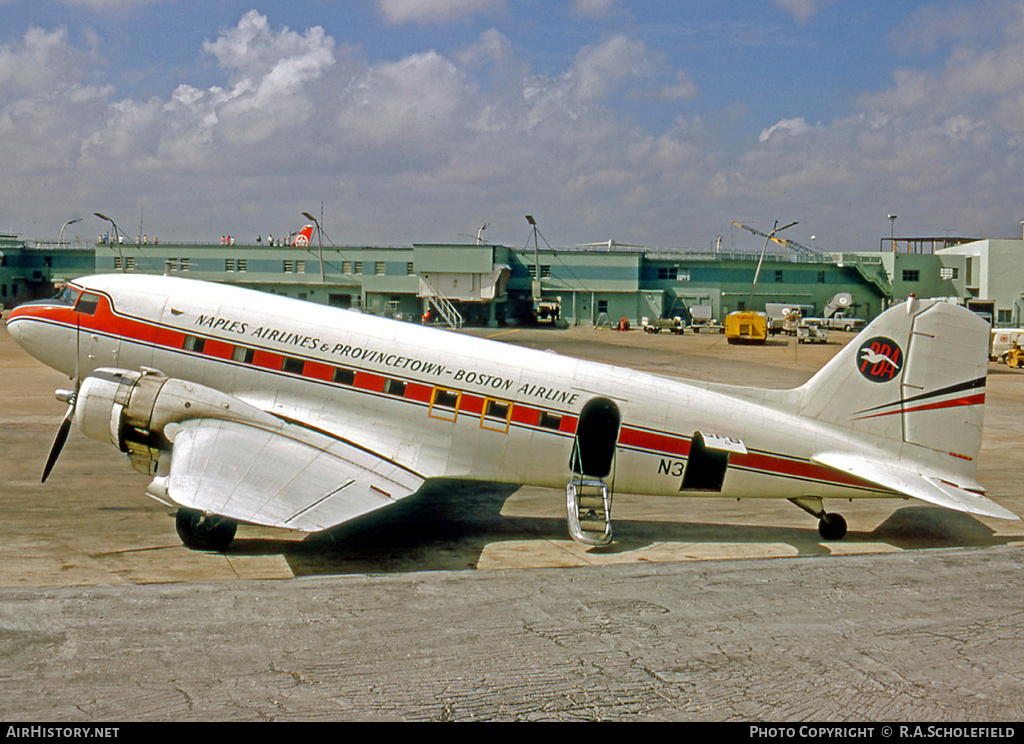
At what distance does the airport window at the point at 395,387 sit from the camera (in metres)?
15.4

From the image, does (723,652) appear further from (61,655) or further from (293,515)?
(293,515)

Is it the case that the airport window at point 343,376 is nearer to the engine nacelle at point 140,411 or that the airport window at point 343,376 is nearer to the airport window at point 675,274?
the engine nacelle at point 140,411

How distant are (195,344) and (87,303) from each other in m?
2.88

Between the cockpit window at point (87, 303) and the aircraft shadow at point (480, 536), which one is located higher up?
the cockpit window at point (87, 303)

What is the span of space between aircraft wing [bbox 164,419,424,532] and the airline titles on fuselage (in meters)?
1.67

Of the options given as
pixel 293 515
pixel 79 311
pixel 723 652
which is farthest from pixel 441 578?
pixel 79 311

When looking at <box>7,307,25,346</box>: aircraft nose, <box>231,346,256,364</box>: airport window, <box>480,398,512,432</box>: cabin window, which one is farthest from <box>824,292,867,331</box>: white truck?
<box>7,307,25,346</box>: aircraft nose

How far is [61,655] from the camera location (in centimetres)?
646

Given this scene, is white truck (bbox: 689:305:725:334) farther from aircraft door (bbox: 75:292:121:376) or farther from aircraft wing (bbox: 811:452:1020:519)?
aircraft door (bbox: 75:292:121:376)

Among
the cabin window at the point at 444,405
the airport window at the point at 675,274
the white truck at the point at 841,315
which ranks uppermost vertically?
the airport window at the point at 675,274

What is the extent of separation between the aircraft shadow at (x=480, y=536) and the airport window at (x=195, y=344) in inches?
158

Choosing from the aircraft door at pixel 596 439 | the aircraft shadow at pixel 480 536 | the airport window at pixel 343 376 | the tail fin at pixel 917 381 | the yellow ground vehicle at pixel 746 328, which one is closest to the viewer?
the aircraft shadow at pixel 480 536

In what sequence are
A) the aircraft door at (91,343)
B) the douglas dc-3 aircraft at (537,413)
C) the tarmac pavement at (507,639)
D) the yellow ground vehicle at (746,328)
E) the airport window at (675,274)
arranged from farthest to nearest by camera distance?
1. the airport window at (675,274)
2. the yellow ground vehicle at (746,328)
3. the aircraft door at (91,343)
4. the douglas dc-3 aircraft at (537,413)
5. the tarmac pavement at (507,639)

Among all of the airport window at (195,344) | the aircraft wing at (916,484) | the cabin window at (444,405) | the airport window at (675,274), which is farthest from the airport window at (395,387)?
the airport window at (675,274)
